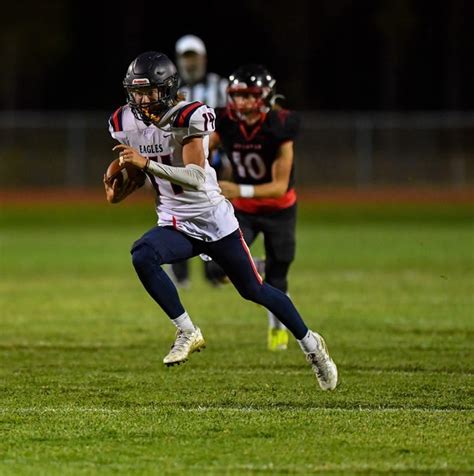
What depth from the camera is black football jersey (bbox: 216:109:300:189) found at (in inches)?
300

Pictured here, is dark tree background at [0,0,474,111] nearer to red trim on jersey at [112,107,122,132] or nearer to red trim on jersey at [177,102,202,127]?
red trim on jersey at [112,107,122,132]

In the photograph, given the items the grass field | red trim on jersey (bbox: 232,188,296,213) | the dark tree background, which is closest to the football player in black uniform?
red trim on jersey (bbox: 232,188,296,213)

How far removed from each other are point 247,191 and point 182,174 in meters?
1.72

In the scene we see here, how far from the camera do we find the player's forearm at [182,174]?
5641 mm

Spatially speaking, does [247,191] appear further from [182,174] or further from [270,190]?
[182,174]

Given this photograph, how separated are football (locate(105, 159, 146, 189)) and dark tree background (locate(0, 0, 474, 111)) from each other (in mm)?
25351

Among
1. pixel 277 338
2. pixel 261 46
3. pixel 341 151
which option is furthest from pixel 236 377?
pixel 261 46

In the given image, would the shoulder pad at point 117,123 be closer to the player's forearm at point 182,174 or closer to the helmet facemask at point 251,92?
the player's forearm at point 182,174

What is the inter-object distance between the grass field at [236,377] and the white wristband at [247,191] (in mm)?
980

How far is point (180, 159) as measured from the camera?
5.92 m

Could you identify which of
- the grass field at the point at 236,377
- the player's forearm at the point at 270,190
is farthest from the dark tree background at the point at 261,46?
the player's forearm at the point at 270,190

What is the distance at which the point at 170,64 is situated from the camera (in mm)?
5871

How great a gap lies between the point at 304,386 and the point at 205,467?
1.83 metres

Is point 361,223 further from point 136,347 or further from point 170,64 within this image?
point 170,64
